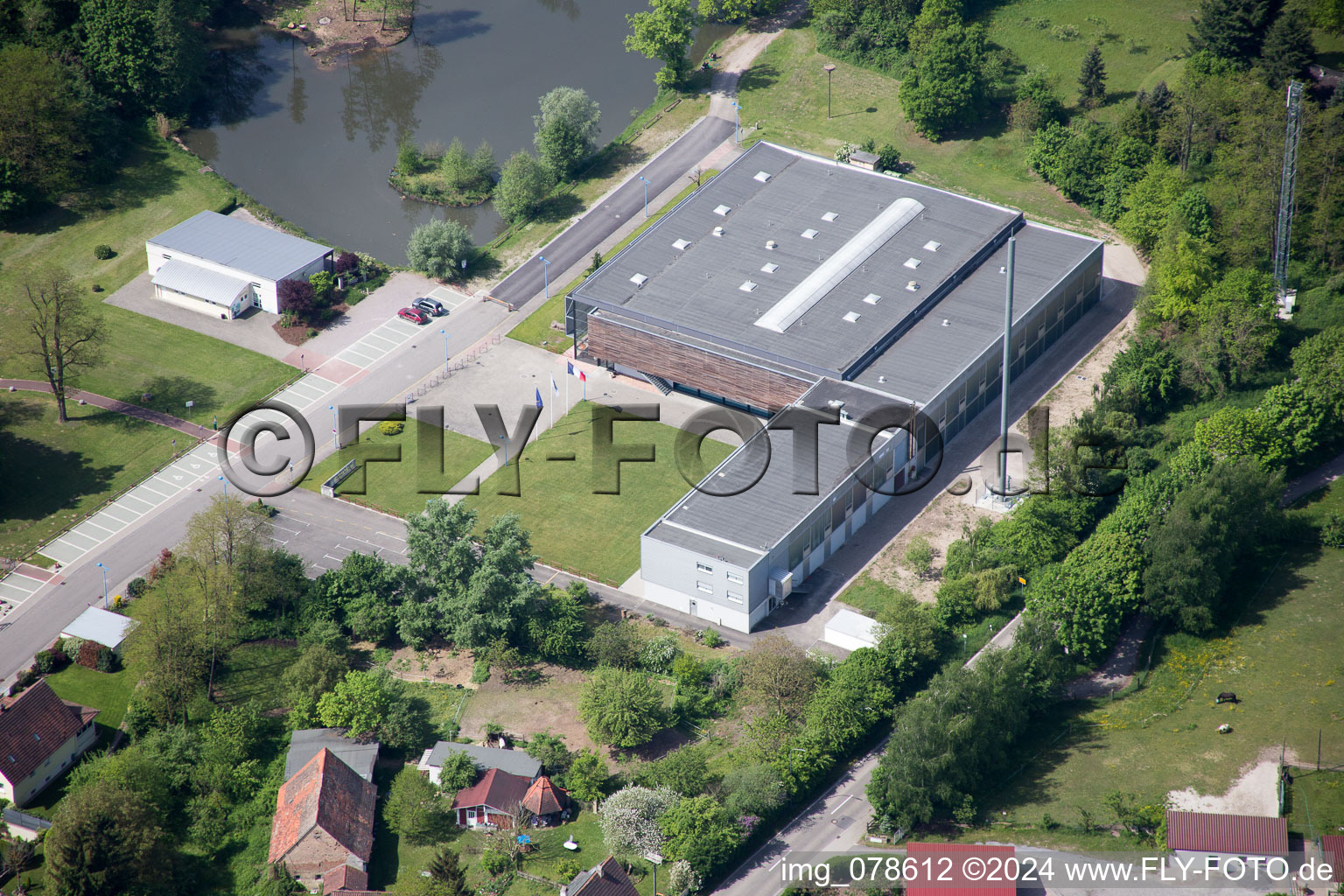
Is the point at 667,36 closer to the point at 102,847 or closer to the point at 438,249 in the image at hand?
the point at 438,249

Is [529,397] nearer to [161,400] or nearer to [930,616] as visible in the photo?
[161,400]

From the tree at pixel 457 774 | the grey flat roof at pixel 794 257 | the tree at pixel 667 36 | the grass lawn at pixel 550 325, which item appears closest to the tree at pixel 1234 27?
the grey flat roof at pixel 794 257

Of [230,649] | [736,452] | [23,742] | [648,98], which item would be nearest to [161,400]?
[230,649]

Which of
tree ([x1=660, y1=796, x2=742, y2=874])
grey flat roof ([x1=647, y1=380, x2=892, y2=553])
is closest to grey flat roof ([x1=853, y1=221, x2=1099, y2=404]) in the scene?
grey flat roof ([x1=647, y1=380, x2=892, y2=553])

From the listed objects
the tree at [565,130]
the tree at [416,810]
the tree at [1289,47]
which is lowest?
the tree at [416,810]

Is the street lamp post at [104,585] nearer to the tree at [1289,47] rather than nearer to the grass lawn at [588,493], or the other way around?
the grass lawn at [588,493]

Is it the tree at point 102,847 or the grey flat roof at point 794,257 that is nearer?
the tree at point 102,847

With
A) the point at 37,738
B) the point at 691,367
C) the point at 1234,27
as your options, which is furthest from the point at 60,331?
the point at 1234,27
